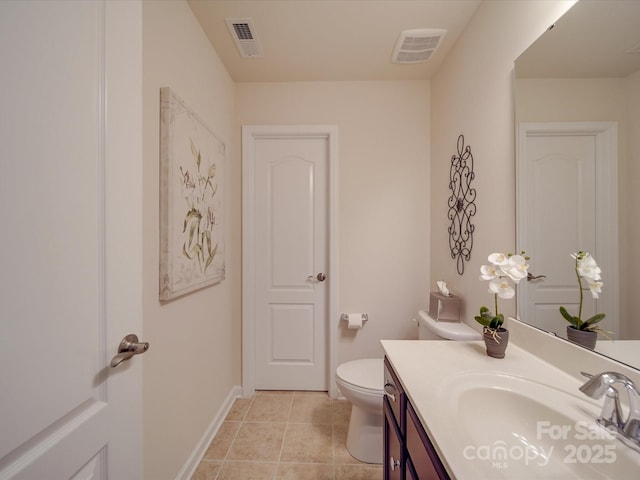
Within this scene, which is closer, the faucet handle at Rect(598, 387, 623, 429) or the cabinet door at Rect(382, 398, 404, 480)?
the faucet handle at Rect(598, 387, 623, 429)

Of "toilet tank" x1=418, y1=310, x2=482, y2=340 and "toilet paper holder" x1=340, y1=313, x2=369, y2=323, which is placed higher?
"toilet tank" x1=418, y1=310, x2=482, y2=340

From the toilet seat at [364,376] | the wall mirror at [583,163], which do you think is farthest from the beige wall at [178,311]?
the wall mirror at [583,163]

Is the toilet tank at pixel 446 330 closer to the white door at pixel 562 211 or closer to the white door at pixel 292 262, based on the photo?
the white door at pixel 562 211

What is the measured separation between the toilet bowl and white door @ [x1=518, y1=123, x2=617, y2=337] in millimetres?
846

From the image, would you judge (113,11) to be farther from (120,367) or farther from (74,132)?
(120,367)

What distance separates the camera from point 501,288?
95 cm

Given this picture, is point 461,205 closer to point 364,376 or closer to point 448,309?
point 448,309

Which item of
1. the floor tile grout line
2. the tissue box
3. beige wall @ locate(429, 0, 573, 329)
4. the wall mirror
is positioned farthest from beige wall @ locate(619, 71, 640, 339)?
the floor tile grout line

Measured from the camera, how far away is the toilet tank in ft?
4.51

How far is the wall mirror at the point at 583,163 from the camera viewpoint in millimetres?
735

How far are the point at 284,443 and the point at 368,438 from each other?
1.77ft

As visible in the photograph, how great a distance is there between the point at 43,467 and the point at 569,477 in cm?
106

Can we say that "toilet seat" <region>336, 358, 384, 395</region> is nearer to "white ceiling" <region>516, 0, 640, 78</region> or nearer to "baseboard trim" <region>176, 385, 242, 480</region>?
"baseboard trim" <region>176, 385, 242, 480</region>

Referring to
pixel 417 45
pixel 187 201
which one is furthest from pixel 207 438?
pixel 417 45
